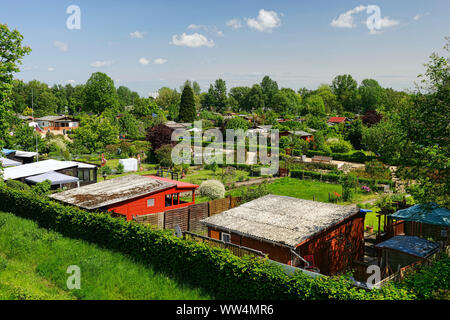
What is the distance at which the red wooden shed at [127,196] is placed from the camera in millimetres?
17922

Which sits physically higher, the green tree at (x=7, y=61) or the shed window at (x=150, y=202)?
the green tree at (x=7, y=61)

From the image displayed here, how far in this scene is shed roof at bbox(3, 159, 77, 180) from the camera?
86.5ft

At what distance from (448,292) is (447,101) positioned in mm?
7289

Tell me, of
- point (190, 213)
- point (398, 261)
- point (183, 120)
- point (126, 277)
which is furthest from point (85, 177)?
point (183, 120)

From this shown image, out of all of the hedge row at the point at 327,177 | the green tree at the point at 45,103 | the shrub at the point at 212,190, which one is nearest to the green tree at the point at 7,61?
the shrub at the point at 212,190

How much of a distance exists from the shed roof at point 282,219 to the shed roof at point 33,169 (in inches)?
696

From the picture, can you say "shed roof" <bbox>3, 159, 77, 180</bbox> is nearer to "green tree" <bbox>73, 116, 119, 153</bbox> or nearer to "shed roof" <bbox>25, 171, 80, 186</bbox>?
"shed roof" <bbox>25, 171, 80, 186</bbox>

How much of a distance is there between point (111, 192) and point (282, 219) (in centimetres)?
956

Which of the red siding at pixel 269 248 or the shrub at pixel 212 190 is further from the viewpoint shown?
the shrub at pixel 212 190

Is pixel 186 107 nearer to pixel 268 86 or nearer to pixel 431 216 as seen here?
Answer: pixel 268 86

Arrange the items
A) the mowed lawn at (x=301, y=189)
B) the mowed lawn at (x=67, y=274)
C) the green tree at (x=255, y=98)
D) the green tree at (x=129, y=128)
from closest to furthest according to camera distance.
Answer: the mowed lawn at (x=67, y=274)
the mowed lawn at (x=301, y=189)
the green tree at (x=129, y=128)
the green tree at (x=255, y=98)

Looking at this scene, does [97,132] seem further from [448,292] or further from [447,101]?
[448,292]

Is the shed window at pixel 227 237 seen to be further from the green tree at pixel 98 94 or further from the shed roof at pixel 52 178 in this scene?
the green tree at pixel 98 94

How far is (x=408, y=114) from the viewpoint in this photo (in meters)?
13.3
